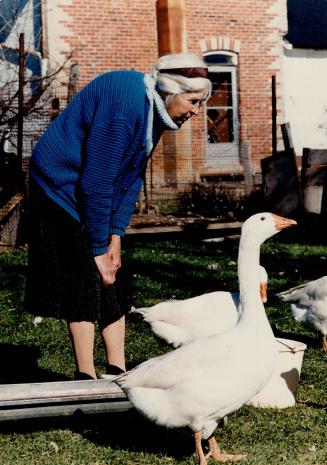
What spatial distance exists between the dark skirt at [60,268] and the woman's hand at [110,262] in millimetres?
215

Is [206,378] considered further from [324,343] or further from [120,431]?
[324,343]

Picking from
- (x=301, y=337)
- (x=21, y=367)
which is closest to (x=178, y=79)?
(x=21, y=367)

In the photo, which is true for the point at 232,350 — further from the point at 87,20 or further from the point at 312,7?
the point at 312,7

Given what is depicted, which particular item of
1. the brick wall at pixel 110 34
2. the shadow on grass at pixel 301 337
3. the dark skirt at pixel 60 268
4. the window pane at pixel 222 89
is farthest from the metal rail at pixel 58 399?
the window pane at pixel 222 89

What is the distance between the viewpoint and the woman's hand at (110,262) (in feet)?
12.7

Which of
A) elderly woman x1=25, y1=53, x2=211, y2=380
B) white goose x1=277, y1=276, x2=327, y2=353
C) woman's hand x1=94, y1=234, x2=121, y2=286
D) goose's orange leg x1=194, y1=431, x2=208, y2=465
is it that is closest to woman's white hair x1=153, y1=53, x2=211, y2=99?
elderly woman x1=25, y1=53, x2=211, y2=380

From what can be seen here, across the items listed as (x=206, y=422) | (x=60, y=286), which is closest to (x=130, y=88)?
(x=60, y=286)

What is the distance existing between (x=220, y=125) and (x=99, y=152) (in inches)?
629

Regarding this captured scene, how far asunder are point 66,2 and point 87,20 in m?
0.64

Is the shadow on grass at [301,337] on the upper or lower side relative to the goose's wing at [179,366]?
lower

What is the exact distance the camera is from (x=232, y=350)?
366cm

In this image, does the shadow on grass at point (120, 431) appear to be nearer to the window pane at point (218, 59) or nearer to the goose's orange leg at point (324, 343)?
the goose's orange leg at point (324, 343)

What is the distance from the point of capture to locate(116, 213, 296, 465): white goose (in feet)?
11.7

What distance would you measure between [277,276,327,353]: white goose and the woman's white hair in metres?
3.06
